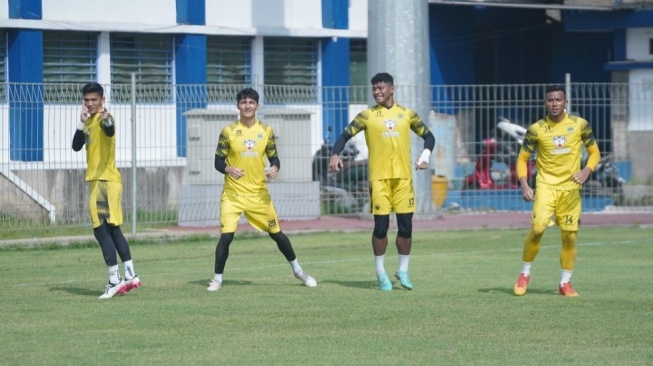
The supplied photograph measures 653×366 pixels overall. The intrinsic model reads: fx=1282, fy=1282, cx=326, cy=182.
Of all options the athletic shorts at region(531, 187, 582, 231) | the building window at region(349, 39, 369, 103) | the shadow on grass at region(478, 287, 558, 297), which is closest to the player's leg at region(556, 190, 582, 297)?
the athletic shorts at region(531, 187, 582, 231)

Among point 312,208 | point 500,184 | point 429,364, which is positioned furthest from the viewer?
point 500,184

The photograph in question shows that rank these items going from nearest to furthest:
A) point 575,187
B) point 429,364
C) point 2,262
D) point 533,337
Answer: point 429,364 → point 533,337 → point 575,187 → point 2,262

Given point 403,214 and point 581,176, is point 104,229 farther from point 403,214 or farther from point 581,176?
point 581,176

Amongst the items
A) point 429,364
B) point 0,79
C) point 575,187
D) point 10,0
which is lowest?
point 429,364

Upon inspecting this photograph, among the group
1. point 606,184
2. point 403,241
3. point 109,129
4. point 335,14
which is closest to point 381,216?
point 403,241

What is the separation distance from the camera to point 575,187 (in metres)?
12.9

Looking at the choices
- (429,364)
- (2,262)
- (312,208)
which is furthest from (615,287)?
(312,208)

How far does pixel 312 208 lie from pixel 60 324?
41.4ft

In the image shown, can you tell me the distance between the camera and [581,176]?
12688mm

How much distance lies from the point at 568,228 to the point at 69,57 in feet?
53.5

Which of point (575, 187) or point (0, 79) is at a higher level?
point (0, 79)

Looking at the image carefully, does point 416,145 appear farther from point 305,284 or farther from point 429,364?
point 429,364

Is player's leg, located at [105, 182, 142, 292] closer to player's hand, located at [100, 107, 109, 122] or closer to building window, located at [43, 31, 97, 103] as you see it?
player's hand, located at [100, 107, 109, 122]

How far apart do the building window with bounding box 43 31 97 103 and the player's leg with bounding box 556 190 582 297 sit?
1543cm
